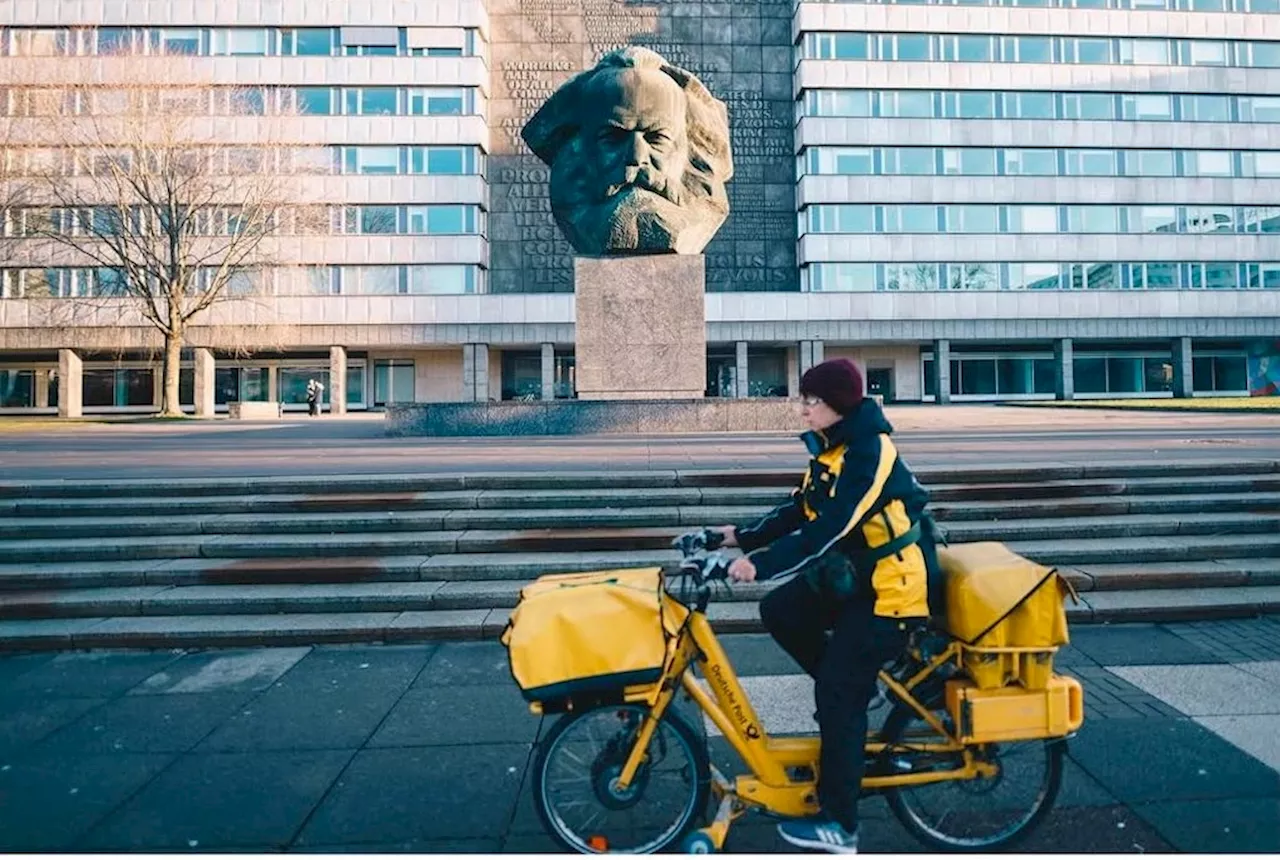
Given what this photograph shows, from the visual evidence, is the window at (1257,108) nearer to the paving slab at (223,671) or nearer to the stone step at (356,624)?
the stone step at (356,624)

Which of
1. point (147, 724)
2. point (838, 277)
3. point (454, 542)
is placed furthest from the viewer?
point (838, 277)

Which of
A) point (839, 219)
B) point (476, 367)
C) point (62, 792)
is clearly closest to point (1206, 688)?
point (62, 792)

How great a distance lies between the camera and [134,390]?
4491 cm

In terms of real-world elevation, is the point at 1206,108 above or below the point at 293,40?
below

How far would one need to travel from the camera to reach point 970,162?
4256 cm

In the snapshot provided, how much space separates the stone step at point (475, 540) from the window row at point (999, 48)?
136 ft

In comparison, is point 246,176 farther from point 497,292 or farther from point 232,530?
point 232,530

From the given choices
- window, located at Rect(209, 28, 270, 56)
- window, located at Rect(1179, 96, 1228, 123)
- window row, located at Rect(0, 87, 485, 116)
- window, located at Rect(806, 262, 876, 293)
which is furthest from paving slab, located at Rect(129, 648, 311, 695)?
window, located at Rect(1179, 96, 1228, 123)

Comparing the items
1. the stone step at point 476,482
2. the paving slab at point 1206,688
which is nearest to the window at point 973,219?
the stone step at point 476,482

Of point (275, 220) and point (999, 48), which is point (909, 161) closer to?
point (999, 48)

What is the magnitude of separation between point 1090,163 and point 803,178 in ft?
53.3

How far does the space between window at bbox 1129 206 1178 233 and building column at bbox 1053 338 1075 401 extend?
7.25 metres

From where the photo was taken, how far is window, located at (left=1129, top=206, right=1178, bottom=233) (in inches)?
1682

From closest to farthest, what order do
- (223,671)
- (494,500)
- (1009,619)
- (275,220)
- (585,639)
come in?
Result: (585,639)
(1009,619)
(223,671)
(494,500)
(275,220)
